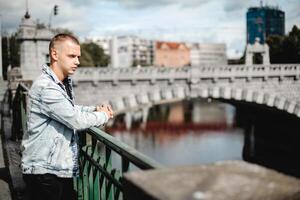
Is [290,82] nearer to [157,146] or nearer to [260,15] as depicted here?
[157,146]

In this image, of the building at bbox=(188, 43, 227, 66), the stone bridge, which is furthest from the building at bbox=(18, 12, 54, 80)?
the building at bbox=(188, 43, 227, 66)

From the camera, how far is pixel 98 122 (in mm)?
2379

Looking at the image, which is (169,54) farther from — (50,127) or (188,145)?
(50,127)

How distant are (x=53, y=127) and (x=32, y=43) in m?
9.14

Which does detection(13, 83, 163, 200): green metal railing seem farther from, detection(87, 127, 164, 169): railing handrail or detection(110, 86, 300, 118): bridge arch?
detection(110, 86, 300, 118): bridge arch

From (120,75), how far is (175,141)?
31.0ft

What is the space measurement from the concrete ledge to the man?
1142 mm

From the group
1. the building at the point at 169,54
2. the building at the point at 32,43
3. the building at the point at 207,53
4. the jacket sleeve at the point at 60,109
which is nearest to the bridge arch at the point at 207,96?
the building at the point at 32,43

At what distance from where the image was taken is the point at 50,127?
7.56 feet

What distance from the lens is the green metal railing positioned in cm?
188

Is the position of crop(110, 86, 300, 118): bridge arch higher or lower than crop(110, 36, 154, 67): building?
lower

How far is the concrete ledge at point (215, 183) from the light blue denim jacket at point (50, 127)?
1122 mm

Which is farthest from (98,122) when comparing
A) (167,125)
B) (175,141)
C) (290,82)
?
(167,125)

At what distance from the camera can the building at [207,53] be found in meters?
130
